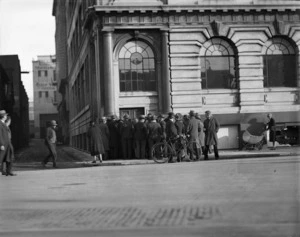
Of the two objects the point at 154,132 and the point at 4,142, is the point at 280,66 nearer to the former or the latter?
the point at 154,132

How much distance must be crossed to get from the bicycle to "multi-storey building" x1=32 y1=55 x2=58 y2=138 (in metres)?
8.78

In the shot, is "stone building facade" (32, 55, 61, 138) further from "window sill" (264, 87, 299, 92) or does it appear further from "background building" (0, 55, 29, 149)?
"window sill" (264, 87, 299, 92)

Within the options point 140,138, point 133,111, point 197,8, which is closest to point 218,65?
point 197,8

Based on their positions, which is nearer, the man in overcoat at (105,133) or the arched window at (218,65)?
the man in overcoat at (105,133)

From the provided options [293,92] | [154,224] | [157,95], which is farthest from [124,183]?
[293,92]

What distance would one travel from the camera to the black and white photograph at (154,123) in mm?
8000

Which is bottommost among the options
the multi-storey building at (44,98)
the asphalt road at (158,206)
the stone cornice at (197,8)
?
the asphalt road at (158,206)

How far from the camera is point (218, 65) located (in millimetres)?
28844

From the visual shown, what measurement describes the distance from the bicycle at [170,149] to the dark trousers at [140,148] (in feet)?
7.77

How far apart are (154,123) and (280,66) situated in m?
9.07

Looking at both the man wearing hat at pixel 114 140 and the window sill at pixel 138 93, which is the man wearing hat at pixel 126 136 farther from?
the window sill at pixel 138 93

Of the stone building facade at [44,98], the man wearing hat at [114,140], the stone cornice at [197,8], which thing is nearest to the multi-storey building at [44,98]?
the stone building facade at [44,98]

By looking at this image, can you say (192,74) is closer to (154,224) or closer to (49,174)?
(49,174)

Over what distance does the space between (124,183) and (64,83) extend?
9.53 ft
